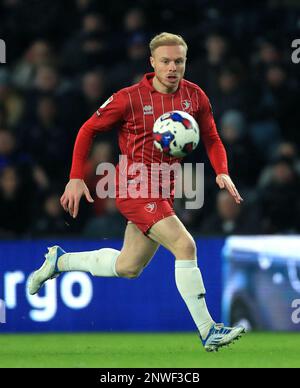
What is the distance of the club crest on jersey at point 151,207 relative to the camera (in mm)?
7445

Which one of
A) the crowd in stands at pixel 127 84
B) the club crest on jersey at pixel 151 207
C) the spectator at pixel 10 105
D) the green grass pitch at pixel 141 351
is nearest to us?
the green grass pitch at pixel 141 351

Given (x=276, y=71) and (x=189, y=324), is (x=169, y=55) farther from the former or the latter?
(x=276, y=71)

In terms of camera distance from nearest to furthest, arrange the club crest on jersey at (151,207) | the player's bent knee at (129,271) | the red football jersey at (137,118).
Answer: the club crest on jersey at (151,207) → the red football jersey at (137,118) → the player's bent knee at (129,271)

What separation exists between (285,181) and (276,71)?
5.00 ft

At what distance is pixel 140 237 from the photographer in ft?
25.1

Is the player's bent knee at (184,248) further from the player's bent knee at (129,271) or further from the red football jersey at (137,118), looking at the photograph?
the red football jersey at (137,118)

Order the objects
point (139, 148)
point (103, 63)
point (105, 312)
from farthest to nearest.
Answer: point (103, 63) → point (105, 312) → point (139, 148)

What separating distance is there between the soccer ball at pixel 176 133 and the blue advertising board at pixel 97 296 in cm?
329

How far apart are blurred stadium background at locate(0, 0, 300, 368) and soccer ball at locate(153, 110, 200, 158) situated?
3.35 meters

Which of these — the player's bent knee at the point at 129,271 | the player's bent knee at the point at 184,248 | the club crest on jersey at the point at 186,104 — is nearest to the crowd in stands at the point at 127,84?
the player's bent knee at the point at 129,271

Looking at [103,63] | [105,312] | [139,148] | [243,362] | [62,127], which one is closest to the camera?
[243,362]

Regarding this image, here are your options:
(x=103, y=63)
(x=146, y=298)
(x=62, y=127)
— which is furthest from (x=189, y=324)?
(x=103, y=63)

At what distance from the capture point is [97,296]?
10.6 m

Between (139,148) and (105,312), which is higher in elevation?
(139,148)
